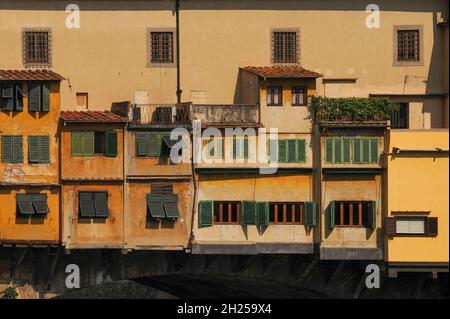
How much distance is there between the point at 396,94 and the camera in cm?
7688

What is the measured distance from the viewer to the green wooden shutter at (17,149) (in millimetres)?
73562

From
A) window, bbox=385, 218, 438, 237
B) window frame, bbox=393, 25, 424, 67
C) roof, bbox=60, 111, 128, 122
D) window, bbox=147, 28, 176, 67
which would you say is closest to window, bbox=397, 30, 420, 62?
window frame, bbox=393, 25, 424, 67

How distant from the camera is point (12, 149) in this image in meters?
73.6

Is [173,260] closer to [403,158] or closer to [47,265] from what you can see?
[47,265]

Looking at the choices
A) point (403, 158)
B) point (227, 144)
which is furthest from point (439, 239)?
point (227, 144)

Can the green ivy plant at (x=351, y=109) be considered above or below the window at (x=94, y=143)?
above

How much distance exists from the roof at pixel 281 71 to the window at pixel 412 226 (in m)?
6.90

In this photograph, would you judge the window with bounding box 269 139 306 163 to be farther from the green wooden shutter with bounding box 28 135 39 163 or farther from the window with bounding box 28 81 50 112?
the green wooden shutter with bounding box 28 135 39 163

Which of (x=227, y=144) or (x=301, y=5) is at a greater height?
(x=301, y=5)

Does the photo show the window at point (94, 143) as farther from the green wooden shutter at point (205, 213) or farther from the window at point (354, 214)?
the window at point (354, 214)

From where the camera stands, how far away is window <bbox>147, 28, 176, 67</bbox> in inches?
3014

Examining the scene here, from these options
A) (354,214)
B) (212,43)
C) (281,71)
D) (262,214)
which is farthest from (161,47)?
(354,214)

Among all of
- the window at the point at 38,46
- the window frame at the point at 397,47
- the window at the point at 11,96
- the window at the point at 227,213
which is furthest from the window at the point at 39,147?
the window frame at the point at 397,47
